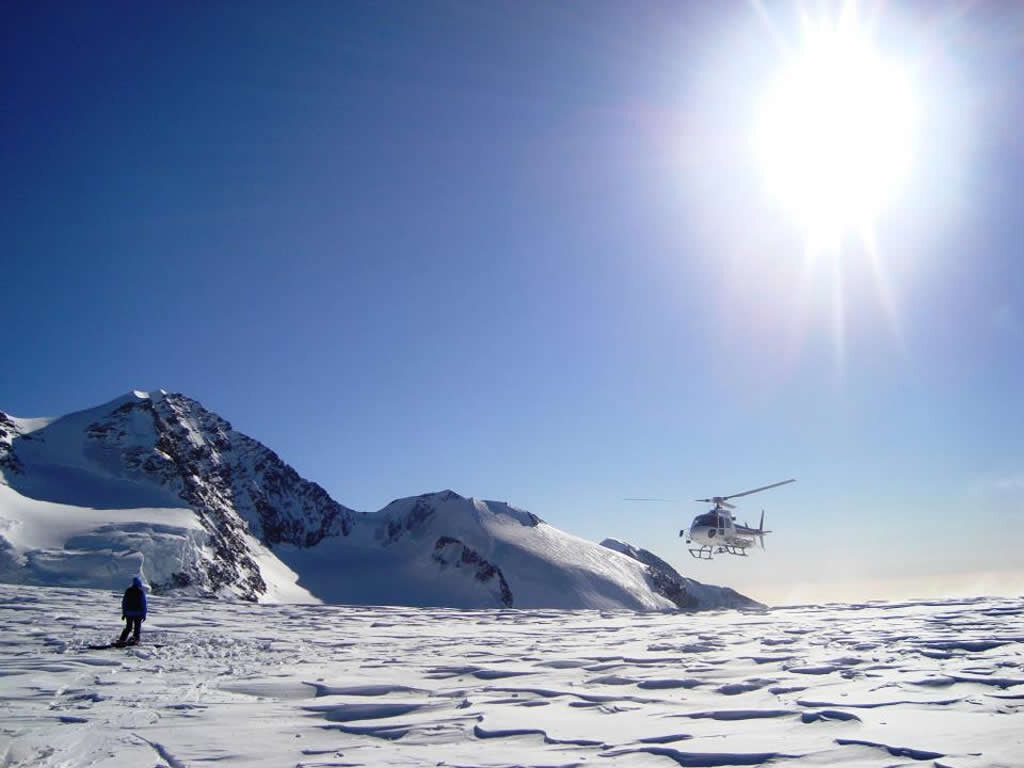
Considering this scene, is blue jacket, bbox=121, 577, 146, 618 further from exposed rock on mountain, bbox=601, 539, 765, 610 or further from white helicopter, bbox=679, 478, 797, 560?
exposed rock on mountain, bbox=601, 539, 765, 610

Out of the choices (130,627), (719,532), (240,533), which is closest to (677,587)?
(240,533)

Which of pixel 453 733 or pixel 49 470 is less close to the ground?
pixel 49 470

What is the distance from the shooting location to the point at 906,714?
6.88 m

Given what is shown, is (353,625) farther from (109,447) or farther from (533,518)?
(533,518)

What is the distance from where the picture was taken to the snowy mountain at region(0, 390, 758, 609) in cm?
7312

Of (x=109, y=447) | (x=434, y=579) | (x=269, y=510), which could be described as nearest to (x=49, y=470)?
(x=109, y=447)

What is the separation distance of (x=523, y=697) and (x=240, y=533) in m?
120

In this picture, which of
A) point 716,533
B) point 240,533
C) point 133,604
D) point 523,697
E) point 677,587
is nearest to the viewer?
point 523,697

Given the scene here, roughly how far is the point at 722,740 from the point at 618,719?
55.0 inches

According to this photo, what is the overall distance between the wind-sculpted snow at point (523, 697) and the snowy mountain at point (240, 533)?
61027mm

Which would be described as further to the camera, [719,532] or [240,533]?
[240,533]

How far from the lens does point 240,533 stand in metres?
117

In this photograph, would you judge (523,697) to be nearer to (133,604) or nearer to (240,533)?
(133,604)

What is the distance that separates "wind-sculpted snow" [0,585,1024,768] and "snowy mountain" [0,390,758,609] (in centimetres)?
6103
